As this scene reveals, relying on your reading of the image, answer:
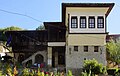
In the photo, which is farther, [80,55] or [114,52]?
[114,52]

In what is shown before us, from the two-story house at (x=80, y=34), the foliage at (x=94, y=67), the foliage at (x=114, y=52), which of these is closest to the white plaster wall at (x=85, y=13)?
the two-story house at (x=80, y=34)

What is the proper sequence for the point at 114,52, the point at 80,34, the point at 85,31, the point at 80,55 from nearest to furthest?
the point at 85,31 → the point at 80,34 → the point at 80,55 → the point at 114,52

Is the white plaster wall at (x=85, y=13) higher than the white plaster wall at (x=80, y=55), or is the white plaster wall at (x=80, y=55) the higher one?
the white plaster wall at (x=85, y=13)

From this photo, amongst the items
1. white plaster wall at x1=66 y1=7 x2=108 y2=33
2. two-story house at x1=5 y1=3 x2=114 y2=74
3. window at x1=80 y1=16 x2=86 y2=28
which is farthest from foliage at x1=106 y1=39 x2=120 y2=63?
window at x1=80 y1=16 x2=86 y2=28

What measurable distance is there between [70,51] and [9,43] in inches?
402

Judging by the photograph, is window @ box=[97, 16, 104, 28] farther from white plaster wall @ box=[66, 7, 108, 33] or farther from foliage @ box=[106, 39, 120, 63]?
foliage @ box=[106, 39, 120, 63]

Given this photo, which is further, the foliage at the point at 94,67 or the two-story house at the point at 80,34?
the two-story house at the point at 80,34

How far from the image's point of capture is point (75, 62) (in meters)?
40.9

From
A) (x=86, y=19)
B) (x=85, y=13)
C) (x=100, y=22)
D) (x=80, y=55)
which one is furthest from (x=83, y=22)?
(x=80, y=55)

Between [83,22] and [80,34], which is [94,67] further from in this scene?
[83,22]

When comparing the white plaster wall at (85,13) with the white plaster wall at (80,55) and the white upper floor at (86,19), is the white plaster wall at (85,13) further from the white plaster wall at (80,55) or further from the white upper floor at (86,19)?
the white plaster wall at (80,55)

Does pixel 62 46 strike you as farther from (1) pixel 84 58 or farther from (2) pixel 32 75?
(2) pixel 32 75

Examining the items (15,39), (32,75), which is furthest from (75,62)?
(32,75)

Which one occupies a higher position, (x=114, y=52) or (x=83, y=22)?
(x=83, y=22)
